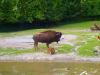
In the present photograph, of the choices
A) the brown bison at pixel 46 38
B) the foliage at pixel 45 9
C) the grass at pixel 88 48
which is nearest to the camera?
the grass at pixel 88 48

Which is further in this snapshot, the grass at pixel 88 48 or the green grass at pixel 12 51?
the green grass at pixel 12 51

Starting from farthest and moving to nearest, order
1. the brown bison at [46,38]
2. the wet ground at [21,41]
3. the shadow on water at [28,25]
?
1. the shadow on water at [28,25]
2. the wet ground at [21,41]
3. the brown bison at [46,38]

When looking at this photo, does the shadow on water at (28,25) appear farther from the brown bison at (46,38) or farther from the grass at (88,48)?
the grass at (88,48)

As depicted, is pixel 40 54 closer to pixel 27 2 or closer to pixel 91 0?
pixel 27 2

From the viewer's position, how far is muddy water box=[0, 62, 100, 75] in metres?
21.1

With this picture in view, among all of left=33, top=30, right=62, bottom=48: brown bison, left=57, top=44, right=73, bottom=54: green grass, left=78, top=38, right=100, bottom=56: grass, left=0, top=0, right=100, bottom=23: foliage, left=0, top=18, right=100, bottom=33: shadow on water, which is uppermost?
left=33, top=30, right=62, bottom=48: brown bison

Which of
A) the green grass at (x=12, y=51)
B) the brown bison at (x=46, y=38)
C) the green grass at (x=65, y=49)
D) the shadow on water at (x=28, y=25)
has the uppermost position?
the brown bison at (x=46, y=38)

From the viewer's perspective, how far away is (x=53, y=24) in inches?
1672

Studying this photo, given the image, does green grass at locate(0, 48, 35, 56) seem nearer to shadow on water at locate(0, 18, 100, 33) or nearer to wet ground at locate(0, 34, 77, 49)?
wet ground at locate(0, 34, 77, 49)

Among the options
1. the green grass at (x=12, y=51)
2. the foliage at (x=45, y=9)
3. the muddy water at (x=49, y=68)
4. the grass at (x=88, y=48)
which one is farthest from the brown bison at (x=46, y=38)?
the foliage at (x=45, y=9)

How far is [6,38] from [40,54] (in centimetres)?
626

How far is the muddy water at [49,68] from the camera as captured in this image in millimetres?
21109

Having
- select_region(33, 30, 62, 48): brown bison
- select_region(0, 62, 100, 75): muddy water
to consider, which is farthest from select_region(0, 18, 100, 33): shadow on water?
select_region(0, 62, 100, 75): muddy water

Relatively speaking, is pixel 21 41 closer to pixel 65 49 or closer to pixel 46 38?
pixel 46 38
